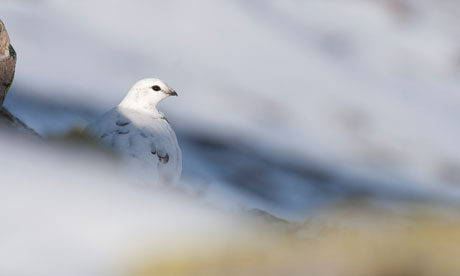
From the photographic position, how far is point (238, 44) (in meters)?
Answer: 30.8

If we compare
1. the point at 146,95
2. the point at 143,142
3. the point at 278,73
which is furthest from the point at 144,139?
the point at 278,73

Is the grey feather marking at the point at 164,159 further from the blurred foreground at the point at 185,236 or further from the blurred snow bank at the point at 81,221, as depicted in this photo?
the blurred foreground at the point at 185,236

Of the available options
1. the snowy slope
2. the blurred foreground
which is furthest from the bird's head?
the snowy slope

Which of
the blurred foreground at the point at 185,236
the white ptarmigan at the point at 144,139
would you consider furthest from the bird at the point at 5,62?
the blurred foreground at the point at 185,236

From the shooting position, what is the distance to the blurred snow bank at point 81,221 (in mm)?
2006

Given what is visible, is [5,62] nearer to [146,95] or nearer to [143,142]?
[143,142]

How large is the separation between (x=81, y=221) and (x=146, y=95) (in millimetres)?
5536

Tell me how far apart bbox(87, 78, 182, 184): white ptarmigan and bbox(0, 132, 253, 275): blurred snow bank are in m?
3.32

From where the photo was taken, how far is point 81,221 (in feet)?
7.14

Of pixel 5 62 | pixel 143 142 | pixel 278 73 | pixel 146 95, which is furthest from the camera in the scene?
pixel 278 73

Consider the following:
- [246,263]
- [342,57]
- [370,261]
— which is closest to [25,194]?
[246,263]

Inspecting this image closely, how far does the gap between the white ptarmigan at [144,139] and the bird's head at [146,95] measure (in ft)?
0.54

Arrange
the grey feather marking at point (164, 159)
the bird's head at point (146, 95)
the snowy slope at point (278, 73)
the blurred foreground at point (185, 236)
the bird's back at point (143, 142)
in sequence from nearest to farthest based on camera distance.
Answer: the blurred foreground at point (185, 236) < the bird's back at point (143, 142) < the grey feather marking at point (164, 159) < the bird's head at point (146, 95) < the snowy slope at point (278, 73)

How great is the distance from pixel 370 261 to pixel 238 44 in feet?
95.0
